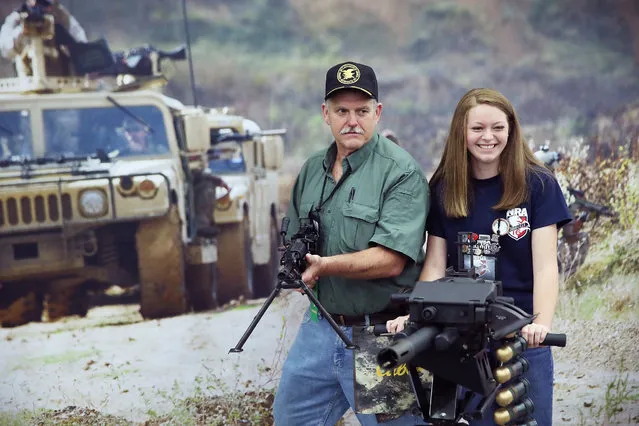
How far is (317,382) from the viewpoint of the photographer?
3.41 meters

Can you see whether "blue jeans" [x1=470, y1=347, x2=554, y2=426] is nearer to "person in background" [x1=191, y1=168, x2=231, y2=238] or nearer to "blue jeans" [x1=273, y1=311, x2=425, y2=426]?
"blue jeans" [x1=273, y1=311, x2=425, y2=426]

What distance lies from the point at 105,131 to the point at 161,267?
882 mm

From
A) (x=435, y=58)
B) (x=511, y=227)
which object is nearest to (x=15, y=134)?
(x=435, y=58)

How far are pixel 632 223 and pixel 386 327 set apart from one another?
303 centimetres

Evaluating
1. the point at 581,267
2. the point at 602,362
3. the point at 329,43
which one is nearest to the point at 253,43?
the point at 329,43

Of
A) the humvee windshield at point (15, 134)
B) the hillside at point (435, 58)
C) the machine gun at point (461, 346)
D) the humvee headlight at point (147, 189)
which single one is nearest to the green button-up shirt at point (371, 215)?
the machine gun at point (461, 346)

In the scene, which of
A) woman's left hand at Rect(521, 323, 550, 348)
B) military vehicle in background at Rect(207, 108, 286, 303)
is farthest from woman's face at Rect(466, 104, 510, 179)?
military vehicle in background at Rect(207, 108, 286, 303)

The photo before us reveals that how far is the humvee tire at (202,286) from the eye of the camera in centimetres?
507

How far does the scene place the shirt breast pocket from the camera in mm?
3227

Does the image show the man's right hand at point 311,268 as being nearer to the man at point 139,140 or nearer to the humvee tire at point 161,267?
the humvee tire at point 161,267

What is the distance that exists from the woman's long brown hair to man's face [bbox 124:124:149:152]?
242 cm

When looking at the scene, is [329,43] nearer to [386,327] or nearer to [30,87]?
[30,87]

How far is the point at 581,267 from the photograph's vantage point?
5320 millimetres

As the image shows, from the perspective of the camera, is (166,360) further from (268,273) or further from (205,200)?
(205,200)
